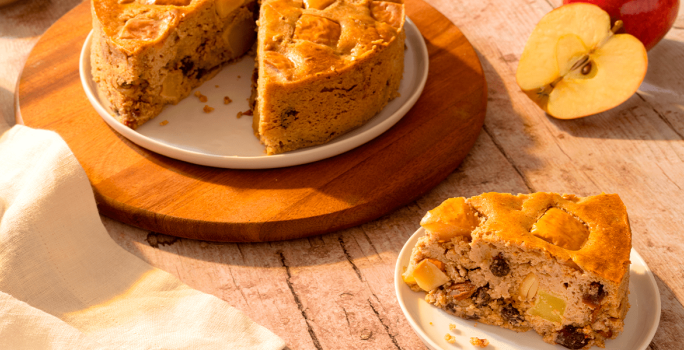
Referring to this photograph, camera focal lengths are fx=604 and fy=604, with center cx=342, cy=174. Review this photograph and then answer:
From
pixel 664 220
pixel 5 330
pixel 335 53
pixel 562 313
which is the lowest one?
pixel 664 220

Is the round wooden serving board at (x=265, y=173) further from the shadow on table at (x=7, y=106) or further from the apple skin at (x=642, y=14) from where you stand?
the apple skin at (x=642, y=14)

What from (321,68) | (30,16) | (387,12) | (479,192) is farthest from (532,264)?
(30,16)

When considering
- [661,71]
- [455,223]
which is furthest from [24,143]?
[661,71]

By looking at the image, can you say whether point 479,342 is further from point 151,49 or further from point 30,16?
point 30,16

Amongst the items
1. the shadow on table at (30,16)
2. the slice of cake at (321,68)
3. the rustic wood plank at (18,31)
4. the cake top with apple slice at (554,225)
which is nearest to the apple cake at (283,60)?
the slice of cake at (321,68)

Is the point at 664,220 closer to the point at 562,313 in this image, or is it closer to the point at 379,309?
the point at 562,313

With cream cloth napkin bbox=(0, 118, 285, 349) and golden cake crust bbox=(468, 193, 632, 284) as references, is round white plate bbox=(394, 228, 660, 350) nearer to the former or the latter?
golden cake crust bbox=(468, 193, 632, 284)
